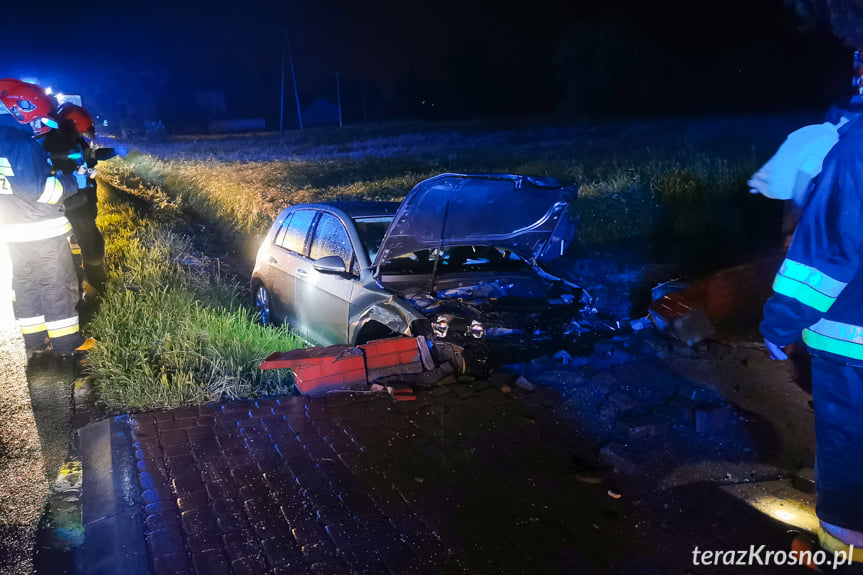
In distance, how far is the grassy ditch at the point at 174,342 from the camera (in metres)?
4.63

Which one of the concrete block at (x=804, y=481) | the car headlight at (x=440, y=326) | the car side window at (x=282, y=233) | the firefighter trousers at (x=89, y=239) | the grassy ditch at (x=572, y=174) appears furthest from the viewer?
the grassy ditch at (x=572, y=174)

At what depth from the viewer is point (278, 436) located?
415 centimetres

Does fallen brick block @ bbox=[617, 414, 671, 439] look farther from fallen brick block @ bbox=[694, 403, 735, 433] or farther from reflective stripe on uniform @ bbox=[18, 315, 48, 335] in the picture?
reflective stripe on uniform @ bbox=[18, 315, 48, 335]

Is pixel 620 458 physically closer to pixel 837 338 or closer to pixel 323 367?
pixel 837 338

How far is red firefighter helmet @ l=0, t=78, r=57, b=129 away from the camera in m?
5.91

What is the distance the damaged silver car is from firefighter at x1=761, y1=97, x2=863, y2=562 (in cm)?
231

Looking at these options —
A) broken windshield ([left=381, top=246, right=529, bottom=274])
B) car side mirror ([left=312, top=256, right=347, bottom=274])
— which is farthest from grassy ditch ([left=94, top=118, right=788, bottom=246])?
car side mirror ([left=312, top=256, right=347, bottom=274])

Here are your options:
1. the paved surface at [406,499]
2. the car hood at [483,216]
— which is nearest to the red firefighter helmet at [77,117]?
the paved surface at [406,499]

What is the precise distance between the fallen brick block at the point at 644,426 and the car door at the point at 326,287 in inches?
91.6

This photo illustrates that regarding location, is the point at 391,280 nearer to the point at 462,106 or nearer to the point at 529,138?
the point at 529,138

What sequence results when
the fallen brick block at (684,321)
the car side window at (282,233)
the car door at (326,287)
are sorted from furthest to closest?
the car side window at (282,233)
the fallen brick block at (684,321)
the car door at (326,287)

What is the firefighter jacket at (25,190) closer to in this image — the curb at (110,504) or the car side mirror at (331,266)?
the curb at (110,504)

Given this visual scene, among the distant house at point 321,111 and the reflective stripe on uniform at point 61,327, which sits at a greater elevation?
the distant house at point 321,111

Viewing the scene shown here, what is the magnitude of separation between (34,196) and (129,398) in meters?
2.25
